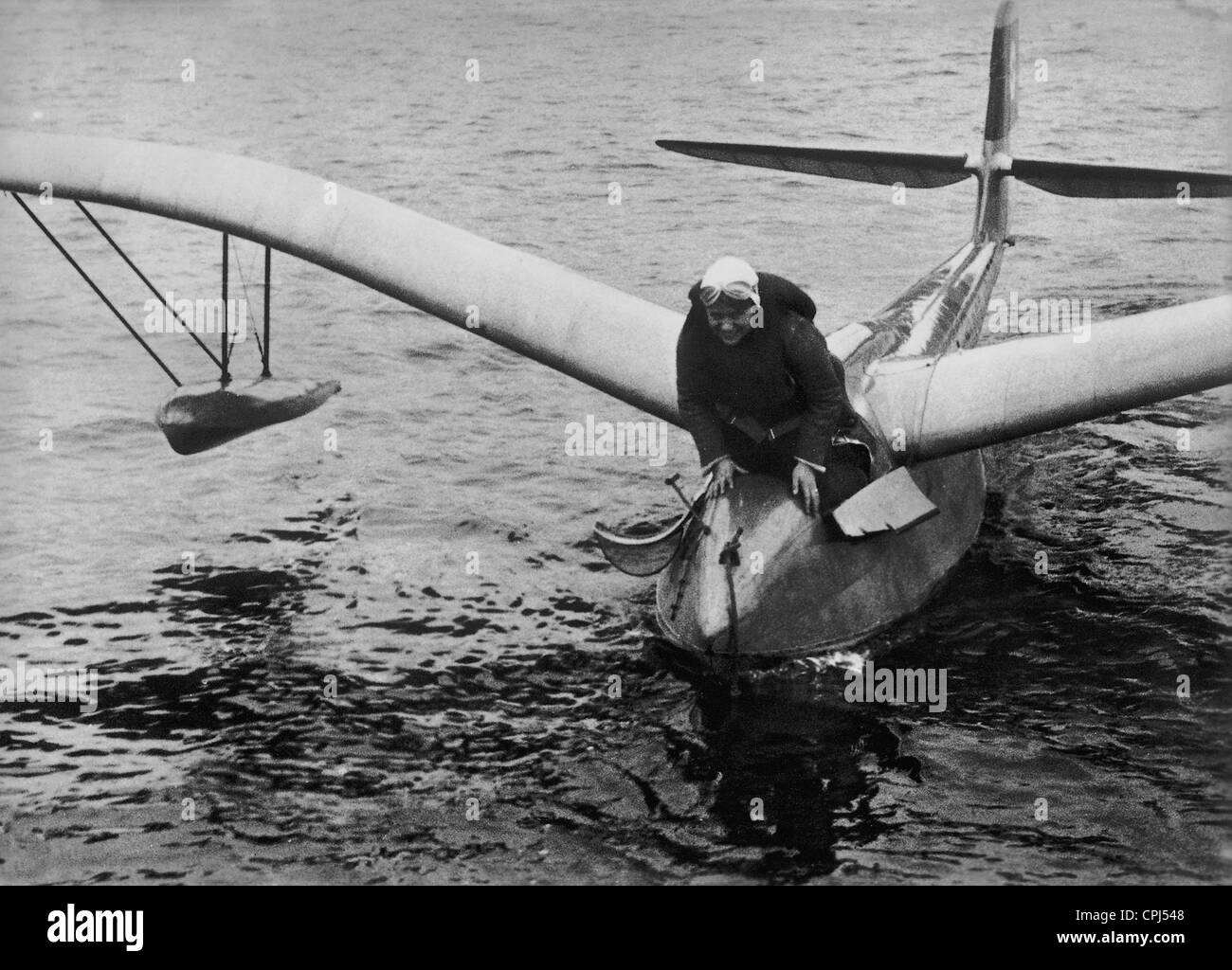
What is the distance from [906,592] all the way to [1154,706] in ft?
7.06

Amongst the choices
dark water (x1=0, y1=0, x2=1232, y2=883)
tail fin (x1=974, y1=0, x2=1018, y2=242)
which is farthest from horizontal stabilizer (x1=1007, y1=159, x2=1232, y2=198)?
dark water (x1=0, y1=0, x2=1232, y2=883)

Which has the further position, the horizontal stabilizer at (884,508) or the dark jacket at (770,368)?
the horizontal stabilizer at (884,508)

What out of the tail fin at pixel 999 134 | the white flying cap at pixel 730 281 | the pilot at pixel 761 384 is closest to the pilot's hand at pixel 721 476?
the pilot at pixel 761 384

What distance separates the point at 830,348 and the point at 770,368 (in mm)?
2536

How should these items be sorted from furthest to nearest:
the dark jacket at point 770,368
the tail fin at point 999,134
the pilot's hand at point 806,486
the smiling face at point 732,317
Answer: the tail fin at point 999,134 < the pilot's hand at point 806,486 < the dark jacket at point 770,368 < the smiling face at point 732,317

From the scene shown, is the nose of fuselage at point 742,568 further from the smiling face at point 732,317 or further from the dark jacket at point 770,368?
the smiling face at point 732,317

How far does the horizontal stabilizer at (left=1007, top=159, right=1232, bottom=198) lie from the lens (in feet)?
46.8

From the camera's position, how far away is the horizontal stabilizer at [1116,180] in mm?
14273

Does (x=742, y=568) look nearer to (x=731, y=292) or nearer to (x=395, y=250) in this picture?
(x=731, y=292)

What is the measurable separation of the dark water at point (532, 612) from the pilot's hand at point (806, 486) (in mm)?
1272

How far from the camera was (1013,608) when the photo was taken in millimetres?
12883

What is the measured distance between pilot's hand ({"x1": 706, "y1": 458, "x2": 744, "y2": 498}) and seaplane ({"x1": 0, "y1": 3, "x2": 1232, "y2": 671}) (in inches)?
3.4

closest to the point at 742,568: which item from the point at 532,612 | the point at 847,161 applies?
the point at 532,612
